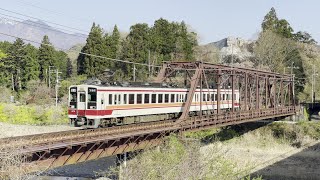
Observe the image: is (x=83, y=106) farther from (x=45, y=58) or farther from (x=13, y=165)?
(x=45, y=58)

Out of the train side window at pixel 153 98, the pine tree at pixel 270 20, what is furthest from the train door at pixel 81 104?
the pine tree at pixel 270 20

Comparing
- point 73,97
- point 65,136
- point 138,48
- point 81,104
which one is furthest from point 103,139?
point 138,48

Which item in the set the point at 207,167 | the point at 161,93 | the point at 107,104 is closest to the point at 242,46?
the point at 161,93

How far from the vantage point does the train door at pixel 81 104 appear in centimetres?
2683

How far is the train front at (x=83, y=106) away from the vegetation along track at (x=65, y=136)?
152 centimetres

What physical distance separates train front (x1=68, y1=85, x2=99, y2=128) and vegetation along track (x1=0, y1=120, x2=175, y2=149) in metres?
1.52

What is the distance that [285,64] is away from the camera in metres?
74.9

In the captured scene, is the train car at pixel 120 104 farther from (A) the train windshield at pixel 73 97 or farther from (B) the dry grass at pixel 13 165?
(B) the dry grass at pixel 13 165

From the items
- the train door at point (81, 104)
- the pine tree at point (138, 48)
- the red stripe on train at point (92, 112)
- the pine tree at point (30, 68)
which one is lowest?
the red stripe on train at point (92, 112)

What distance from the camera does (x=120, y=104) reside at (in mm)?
28266

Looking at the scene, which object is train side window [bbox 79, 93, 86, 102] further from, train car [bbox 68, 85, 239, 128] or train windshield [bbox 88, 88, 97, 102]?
train windshield [bbox 88, 88, 97, 102]

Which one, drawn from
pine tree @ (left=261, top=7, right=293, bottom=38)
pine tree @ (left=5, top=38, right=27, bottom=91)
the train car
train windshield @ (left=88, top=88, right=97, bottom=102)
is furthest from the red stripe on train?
pine tree @ (left=261, top=7, right=293, bottom=38)

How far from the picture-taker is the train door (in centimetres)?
2683

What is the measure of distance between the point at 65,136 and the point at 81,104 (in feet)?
15.2
